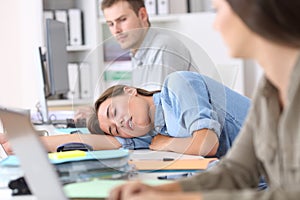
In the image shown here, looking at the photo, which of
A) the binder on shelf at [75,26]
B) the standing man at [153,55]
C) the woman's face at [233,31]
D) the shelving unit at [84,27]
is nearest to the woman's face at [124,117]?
the standing man at [153,55]

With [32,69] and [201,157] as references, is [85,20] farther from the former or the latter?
[201,157]

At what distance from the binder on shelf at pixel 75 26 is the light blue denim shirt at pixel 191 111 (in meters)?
2.64

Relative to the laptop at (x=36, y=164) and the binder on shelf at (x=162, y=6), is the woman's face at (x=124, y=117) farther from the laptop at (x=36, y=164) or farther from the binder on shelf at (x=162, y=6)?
the binder on shelf at (x=162, y=6)

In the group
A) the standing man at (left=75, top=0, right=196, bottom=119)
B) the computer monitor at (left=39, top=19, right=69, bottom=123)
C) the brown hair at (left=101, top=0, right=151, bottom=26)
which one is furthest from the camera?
the computer monitor at (left=39, top=19, right=69, bottom=123)

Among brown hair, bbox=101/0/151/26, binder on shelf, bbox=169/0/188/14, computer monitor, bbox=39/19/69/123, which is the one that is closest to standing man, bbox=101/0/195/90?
brown hair, bbox=101/0/151/26

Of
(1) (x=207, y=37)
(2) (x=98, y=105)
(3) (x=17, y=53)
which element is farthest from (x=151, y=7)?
(2) (x=98, y=105)

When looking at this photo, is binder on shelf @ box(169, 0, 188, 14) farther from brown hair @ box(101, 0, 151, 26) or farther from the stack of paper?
the stack of paper

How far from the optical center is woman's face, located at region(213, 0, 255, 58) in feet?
2.91

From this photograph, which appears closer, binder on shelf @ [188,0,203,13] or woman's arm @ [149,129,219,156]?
woman's arm @ [149,129,219,156]

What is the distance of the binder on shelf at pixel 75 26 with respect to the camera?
4.82 meters

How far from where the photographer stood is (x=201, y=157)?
6.63 feet

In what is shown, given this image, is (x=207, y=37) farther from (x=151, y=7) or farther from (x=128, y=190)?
(x=128, y=190)

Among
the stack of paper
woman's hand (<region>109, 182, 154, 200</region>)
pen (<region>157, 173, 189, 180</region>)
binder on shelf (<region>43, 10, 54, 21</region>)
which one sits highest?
woman's hand (<region>109, 182, 154, 200</region>)

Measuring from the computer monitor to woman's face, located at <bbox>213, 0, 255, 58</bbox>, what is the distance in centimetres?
266
